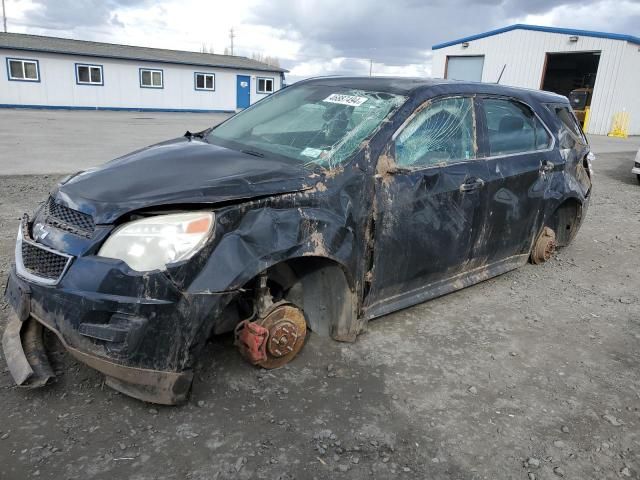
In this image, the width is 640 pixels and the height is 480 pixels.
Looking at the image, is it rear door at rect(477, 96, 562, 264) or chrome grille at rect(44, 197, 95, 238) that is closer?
chrome grille at rect(44, 197, 95, 238)

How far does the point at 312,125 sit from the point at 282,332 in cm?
144

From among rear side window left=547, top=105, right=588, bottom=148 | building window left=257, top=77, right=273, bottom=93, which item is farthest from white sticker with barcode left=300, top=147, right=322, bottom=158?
building window left=257, top=77, right=273, bottom=93

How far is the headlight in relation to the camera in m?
2.37

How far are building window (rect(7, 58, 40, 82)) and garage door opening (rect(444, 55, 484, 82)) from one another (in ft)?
73.3

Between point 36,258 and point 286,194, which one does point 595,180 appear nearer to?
point 286,194

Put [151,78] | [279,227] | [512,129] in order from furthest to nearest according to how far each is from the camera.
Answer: [151,78], [512,129], [279,227]

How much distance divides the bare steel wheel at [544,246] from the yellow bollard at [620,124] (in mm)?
23283

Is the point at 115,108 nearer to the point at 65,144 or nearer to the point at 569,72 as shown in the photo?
the point at 65,144

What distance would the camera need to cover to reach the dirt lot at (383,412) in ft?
7.78

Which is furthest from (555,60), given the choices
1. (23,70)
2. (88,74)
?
(23,70)

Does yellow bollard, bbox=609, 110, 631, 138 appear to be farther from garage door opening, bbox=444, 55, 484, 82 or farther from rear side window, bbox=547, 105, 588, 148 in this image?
rear side window, bbox=547, 105, 588, 148

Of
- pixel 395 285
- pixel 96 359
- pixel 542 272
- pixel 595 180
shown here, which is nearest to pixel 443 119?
pixel 395 285

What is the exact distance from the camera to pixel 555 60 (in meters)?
29.6

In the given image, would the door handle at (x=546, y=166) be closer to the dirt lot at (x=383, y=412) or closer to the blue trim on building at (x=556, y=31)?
the dirt lot at (x=383, y=412)
